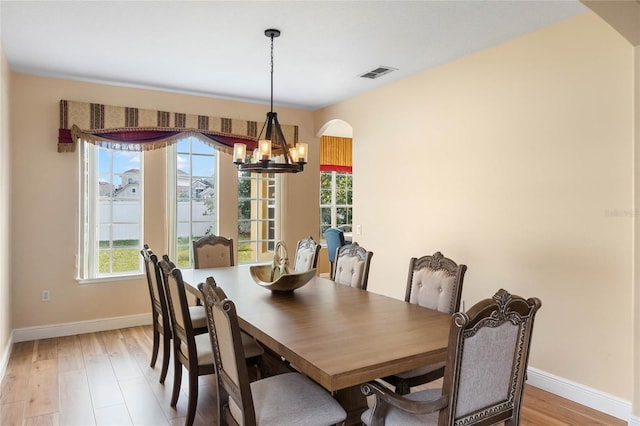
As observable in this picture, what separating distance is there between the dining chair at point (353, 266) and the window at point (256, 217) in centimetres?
226

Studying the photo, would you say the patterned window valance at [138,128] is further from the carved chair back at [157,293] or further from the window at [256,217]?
the carved chair back at [157,293]

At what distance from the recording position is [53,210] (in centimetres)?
437

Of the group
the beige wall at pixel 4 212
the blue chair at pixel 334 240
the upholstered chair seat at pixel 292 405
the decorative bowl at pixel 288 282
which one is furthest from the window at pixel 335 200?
the upholstered chair seat at pixel 292 405

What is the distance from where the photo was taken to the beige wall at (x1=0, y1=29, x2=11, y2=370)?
3428mm

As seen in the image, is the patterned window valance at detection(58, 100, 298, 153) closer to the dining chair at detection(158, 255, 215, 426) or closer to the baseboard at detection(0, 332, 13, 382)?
the baseboard at detection(0, 332, 13, 382)

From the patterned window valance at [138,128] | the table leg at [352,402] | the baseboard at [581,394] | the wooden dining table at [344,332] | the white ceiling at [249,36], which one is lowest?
the baseboard at [581,394]

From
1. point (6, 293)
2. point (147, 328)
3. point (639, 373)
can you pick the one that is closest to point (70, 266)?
point (6, 293)

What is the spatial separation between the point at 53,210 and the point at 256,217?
2323mm

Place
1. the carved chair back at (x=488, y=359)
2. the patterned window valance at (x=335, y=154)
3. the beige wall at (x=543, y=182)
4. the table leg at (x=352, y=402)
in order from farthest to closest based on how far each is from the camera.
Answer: the patterned window valance at (x=335, y=154) < the beige wall at (x=543, y=182) < the table leg at (x=352, y=402) < the carved chair back at (x=488, y=359)

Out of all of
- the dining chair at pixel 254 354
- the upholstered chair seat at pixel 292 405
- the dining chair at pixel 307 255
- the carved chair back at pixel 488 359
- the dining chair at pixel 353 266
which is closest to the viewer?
the carved chair back at pixel 488 359

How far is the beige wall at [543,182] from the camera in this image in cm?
278

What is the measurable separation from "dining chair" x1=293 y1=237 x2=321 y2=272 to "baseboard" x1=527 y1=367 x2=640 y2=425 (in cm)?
198

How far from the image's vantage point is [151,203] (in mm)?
4875

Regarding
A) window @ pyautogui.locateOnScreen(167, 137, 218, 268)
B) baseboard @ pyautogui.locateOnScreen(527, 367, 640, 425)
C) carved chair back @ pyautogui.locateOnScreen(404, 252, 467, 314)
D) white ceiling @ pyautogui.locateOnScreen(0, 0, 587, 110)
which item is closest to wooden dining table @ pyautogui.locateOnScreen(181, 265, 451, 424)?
carved chair back @ pyautogui.locateOnScreen(404, 252, 467, 314)
